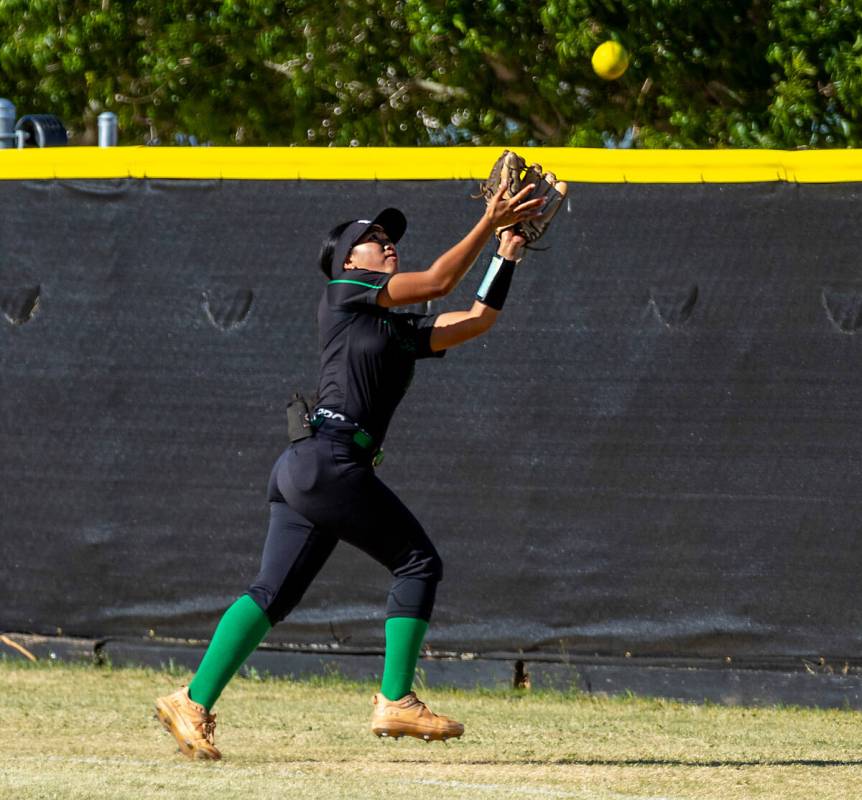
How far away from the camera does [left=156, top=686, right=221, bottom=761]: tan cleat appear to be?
5066 mm

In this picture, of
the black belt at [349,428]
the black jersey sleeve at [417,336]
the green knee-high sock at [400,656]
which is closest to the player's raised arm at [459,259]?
the black jersey sleeve at [417,336]

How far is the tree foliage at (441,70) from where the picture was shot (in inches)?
400

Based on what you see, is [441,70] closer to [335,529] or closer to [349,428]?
[349,428]

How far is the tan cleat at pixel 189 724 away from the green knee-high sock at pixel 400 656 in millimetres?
563

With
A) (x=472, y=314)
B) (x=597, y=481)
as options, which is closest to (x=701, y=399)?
(x=597, y=481)

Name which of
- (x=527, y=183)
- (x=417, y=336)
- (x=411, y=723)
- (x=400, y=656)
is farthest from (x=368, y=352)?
(x=411, y=723)

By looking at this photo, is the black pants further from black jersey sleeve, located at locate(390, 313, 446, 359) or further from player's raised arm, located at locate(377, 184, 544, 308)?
player's raised arm, located at locate(377, 184, 544, 308)

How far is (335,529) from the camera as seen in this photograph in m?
5.08

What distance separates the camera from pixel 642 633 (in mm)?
6770

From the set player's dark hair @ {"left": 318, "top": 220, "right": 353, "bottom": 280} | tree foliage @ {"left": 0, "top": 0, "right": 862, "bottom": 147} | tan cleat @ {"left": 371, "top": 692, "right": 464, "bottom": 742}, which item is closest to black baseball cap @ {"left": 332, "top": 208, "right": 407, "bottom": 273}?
player's dark hair @ {"left": 318, "top": 220, "right": 353, "bottom": 280}

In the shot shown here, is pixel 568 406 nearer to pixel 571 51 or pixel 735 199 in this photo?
pixel 735 199

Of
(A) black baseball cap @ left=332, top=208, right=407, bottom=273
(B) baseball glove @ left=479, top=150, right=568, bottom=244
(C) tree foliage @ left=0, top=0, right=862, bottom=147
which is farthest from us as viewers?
(C) tree foliage @ left=0, top=0, right=862, bottom=147

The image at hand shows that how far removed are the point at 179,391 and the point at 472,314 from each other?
2458mm

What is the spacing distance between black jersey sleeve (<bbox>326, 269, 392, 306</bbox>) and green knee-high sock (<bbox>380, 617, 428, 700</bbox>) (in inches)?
39.7
